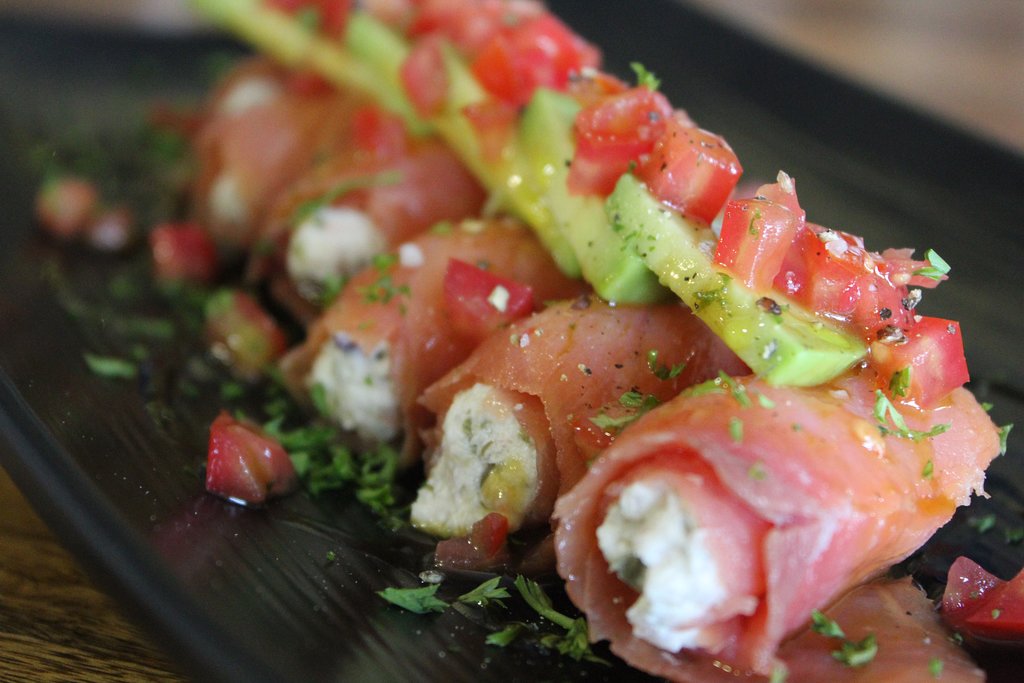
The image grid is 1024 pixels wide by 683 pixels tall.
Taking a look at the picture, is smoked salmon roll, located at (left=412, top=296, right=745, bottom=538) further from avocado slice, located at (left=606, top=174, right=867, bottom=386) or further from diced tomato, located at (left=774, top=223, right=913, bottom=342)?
diced tomato, located at (left=774, top=223, right=913, bottom=342)

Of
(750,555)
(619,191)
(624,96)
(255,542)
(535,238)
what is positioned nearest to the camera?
(750,555)

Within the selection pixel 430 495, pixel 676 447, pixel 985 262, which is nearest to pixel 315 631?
pixel 430 495

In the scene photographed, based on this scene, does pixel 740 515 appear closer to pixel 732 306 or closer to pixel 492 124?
pixel 732 306

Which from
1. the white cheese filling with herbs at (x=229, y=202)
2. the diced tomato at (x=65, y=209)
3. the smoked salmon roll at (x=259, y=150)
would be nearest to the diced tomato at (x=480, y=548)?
the smoked salmon roll at (x=259, y=150)

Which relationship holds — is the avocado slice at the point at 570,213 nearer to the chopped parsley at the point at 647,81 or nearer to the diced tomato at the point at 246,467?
the chopped parsley at the point at 647,81

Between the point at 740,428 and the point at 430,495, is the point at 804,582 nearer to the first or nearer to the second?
the point at 740,428

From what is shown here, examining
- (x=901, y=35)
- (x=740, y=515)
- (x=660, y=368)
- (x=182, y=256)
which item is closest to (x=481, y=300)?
(x=660, y=368)

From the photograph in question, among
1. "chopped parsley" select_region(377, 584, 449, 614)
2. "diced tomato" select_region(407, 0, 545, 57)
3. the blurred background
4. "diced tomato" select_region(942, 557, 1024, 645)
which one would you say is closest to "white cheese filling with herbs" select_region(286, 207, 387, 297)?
"diced tomato" select_region(407, 0, 545, 57)
